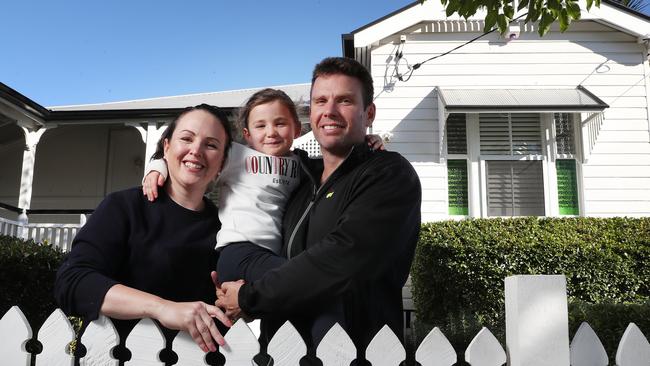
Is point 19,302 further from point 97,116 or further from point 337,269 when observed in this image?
point 337,269

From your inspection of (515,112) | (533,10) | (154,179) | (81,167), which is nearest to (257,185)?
(154,179)

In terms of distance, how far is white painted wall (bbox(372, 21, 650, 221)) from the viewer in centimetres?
912

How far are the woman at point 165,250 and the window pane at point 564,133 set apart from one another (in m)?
8.56

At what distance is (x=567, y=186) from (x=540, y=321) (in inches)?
330

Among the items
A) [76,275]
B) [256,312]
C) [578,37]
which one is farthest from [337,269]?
[578,37]

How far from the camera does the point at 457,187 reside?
9.37 m

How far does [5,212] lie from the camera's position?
45.1 ft

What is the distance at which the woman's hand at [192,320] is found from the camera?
164cm

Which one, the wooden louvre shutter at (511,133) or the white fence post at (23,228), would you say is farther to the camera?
the white fence post at (23,228)

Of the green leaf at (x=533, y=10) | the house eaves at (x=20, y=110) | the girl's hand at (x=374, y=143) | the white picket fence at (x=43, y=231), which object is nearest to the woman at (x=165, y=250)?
the girl's hand at (x=374, y=143)

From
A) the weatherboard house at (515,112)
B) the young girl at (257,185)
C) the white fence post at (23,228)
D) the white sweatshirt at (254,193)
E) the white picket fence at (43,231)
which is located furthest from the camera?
the white fence post at (23,228)

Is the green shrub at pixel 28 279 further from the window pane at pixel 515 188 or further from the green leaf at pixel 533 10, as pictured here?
the window pane at pixel 515 188

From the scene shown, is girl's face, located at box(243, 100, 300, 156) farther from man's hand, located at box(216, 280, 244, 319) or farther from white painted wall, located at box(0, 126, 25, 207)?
white painted wall, located at box(0, 126, 25, 207)

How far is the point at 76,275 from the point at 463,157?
27.4 ft
